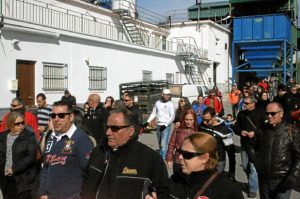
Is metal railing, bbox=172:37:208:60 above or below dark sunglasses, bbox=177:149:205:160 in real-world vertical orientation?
above

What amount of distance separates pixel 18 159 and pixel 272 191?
10.3ft

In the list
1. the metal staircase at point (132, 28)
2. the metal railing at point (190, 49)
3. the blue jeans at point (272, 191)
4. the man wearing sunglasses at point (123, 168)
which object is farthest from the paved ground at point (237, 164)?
the metal railing at point (190, 49)

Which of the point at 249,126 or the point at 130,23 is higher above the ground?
the point at 130,23

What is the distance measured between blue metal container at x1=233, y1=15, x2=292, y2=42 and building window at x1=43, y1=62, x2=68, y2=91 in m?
16.3

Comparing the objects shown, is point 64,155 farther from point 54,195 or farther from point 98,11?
point 98,11

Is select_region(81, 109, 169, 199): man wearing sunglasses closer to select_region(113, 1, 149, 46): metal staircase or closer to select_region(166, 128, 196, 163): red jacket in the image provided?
select_region(166, 128, 196, 163): red jacket

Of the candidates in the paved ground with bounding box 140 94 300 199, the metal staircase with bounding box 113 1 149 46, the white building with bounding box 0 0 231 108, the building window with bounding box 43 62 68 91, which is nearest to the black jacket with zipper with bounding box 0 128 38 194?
the paved ground with bounding box 140 94 300 199

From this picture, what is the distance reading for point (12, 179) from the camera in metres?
5.05

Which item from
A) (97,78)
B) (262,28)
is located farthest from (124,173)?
(262,28)

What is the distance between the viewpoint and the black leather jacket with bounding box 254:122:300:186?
4309mm

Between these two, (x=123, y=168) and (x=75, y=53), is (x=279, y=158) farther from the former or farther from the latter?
(x=75, y=53)

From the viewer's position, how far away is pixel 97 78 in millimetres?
19266

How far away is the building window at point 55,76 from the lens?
52.0 ft

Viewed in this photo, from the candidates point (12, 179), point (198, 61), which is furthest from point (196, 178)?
point (198, 61)
